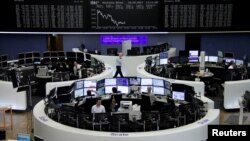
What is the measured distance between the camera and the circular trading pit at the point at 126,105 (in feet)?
34.4

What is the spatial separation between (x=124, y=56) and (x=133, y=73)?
2.74 ft

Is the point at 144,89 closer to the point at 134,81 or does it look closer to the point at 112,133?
the point at 134,81

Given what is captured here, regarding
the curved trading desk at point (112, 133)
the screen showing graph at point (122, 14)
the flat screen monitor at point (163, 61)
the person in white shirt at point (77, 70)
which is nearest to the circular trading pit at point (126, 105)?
the curved trading desk at point (112, 133)

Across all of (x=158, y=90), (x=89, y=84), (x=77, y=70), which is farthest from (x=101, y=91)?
(x=77, y=70)

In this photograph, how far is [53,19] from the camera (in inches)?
647

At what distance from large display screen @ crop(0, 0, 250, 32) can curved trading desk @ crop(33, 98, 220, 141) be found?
599 cm

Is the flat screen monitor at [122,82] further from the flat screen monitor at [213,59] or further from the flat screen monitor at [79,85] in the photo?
the flat screen monitor at [213,59]

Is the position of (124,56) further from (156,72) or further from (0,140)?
(0,140)

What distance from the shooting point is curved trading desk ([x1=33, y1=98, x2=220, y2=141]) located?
10.1 m

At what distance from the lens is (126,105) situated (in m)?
12.1

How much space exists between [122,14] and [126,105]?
544cm

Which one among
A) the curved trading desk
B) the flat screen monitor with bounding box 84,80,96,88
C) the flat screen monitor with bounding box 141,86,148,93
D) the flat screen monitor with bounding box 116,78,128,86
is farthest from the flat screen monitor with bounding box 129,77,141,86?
the curved trading desk

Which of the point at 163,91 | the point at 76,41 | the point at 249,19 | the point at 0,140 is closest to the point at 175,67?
the point at 249,19

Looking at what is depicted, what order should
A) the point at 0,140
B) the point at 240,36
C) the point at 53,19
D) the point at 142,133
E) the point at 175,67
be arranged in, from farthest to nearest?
the point at 240,36, the point at 175,67, the point at 53,19, the point at 0,140, the point at 142,133
